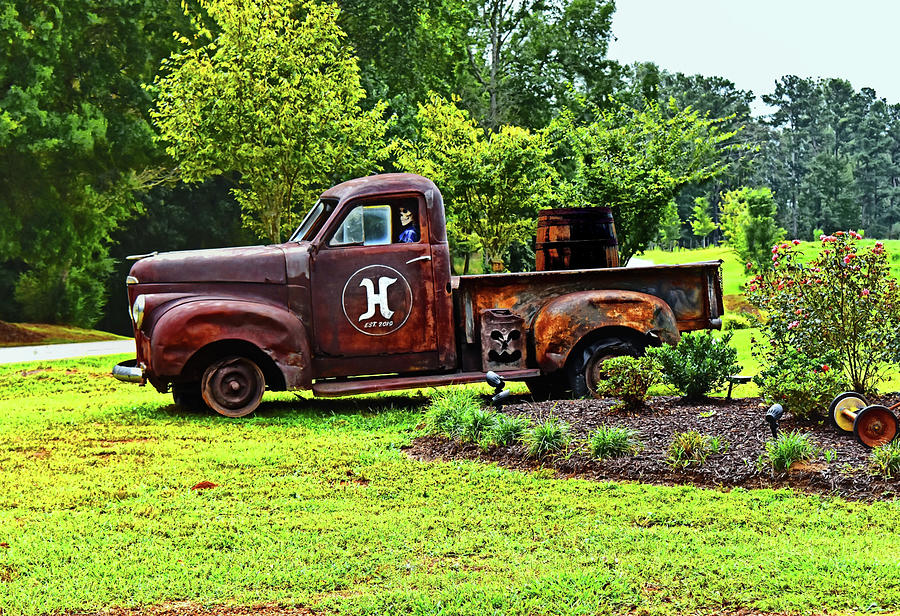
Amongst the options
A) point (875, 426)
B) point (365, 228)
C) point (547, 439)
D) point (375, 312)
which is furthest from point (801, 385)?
point (365, 228)

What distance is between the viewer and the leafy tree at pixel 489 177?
25.0m

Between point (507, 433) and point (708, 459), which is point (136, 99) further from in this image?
point (708, 459)

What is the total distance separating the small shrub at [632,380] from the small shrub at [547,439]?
40.8 inches

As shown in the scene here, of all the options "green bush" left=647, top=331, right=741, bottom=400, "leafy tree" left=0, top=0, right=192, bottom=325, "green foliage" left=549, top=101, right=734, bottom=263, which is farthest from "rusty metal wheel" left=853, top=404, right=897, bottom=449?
"leafy tree" left=0, top=0, right=192, bottom=325

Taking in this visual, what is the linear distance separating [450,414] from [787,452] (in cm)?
311

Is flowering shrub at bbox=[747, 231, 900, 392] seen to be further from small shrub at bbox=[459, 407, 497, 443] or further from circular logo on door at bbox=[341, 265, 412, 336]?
circular logo on door at bbox=[341, 265, 412, 336]

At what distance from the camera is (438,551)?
216 inches

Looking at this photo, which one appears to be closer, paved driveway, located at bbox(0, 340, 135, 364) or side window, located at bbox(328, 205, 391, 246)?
side window, located at bbox(328, 205, 391, 246)

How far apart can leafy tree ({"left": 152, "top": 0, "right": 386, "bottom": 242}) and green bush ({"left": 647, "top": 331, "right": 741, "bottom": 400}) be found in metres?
12.6

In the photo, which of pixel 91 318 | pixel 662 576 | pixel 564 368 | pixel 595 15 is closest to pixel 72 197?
A: pixel 91 318

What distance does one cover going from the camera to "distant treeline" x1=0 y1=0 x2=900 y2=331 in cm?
2508

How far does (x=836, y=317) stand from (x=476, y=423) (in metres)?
3.55

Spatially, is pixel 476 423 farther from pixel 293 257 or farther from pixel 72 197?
pixel 72 197

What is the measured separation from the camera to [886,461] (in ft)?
21.8
